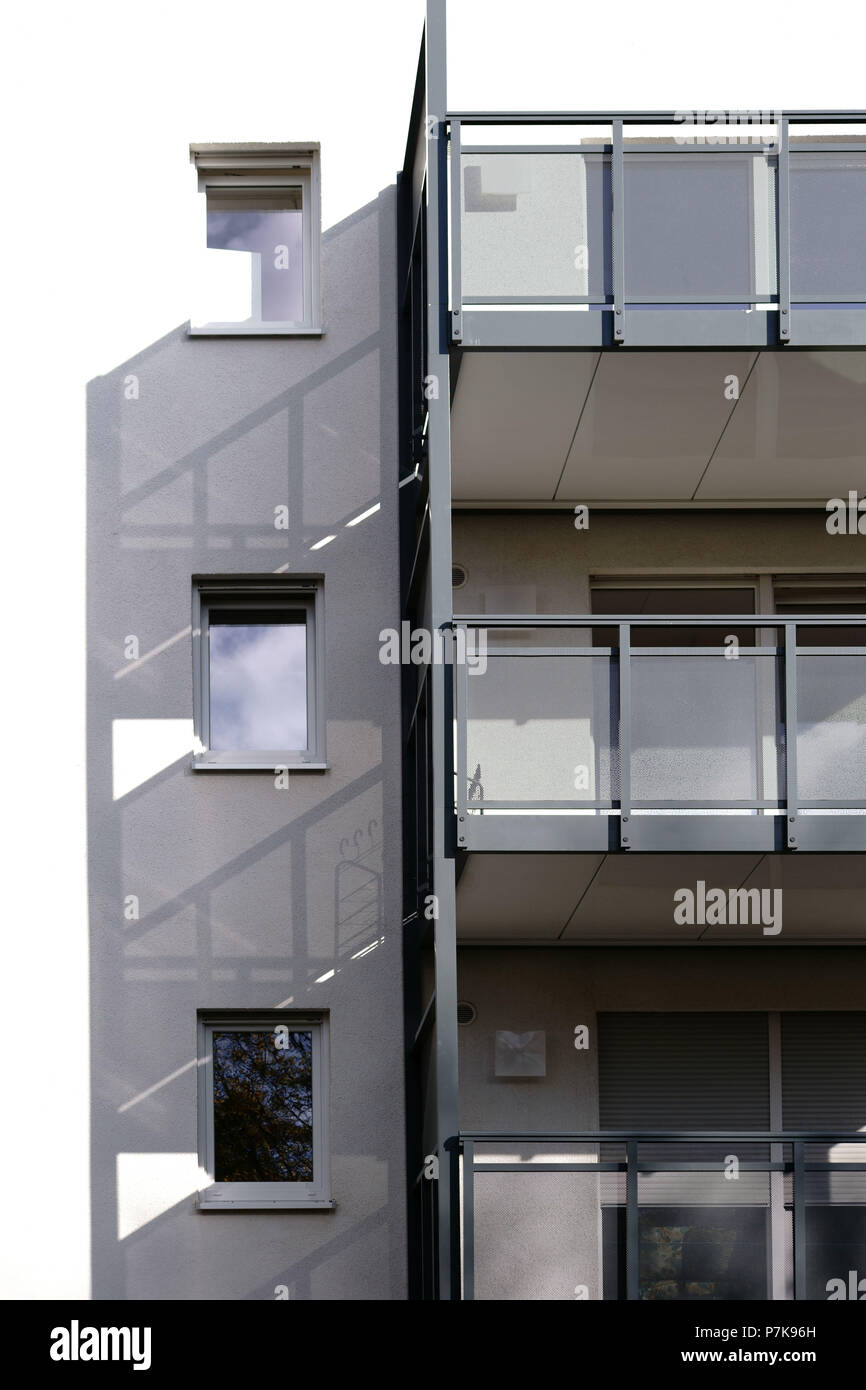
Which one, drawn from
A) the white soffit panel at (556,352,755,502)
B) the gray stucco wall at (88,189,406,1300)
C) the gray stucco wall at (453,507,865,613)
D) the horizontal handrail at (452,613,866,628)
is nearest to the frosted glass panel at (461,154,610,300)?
the white soffit panel at (556,352,755,502)

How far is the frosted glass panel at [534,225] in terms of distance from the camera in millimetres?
11820

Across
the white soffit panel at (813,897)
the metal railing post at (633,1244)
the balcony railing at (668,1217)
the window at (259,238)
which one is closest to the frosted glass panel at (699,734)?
the white soffit panel at (813,897)

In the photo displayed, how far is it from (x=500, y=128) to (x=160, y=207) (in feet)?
7.23

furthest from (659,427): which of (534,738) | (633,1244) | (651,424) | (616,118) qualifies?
(633,1244)

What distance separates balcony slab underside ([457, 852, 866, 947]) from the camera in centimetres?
1170

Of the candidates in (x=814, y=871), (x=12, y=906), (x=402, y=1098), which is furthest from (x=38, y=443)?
(x=814, y=871)

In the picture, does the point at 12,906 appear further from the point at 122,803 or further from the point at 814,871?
the point at 814,871

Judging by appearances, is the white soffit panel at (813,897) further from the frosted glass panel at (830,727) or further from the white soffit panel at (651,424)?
the white soffit panel at (651,424)

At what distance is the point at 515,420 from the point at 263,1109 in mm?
4253

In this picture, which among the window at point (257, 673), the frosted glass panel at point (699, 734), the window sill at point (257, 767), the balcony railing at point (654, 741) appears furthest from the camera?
the window at point (257, 673)

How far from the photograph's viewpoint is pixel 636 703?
11438 millimetres

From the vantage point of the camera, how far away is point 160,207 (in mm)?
13812

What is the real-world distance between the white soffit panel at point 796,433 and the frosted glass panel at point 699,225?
504mm

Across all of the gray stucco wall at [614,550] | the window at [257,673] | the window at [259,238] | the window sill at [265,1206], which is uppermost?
the window at [259,238]
